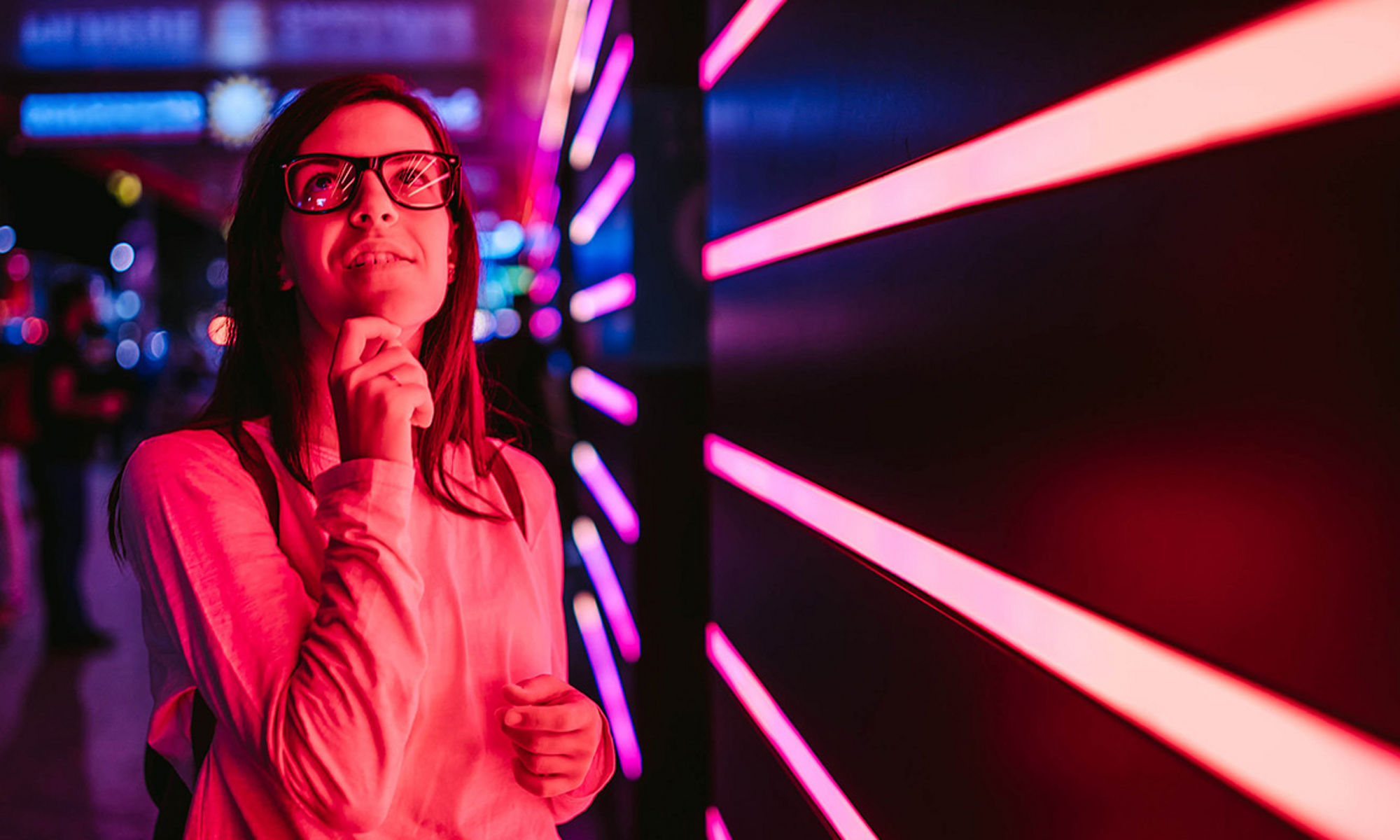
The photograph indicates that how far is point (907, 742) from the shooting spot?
1077 mm

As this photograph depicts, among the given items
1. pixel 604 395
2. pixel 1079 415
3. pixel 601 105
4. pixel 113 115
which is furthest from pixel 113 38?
pixel 1079 415

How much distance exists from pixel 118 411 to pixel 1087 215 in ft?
19.5

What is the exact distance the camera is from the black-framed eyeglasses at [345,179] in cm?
101

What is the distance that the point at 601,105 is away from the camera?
369 centimetres

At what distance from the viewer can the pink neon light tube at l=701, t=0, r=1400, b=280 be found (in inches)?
19.0

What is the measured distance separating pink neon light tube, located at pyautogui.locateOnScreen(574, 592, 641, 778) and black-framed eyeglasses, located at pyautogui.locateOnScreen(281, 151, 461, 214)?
180cm

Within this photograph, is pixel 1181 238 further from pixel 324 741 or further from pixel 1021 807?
pixel 324 741

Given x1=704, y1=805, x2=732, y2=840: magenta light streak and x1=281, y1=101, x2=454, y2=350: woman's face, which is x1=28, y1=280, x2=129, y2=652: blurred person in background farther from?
x1=281, y1=101, x2=454, y2=350: woman's face

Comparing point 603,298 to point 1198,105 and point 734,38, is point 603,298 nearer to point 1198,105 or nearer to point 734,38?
point 734,38

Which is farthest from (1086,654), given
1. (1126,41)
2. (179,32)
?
(179,32)

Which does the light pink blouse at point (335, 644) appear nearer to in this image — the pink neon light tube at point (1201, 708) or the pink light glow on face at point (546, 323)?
the pink neon light tube at point (1201, 708)

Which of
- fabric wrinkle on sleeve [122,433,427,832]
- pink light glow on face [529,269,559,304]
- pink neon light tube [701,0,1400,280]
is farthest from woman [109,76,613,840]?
pink light glow on face [529,269,559,304]

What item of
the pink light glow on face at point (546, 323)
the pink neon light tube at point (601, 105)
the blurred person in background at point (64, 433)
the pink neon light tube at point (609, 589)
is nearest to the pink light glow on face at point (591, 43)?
the pink neon light tube at point (601, 105)

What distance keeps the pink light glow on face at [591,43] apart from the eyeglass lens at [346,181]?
2.47m
